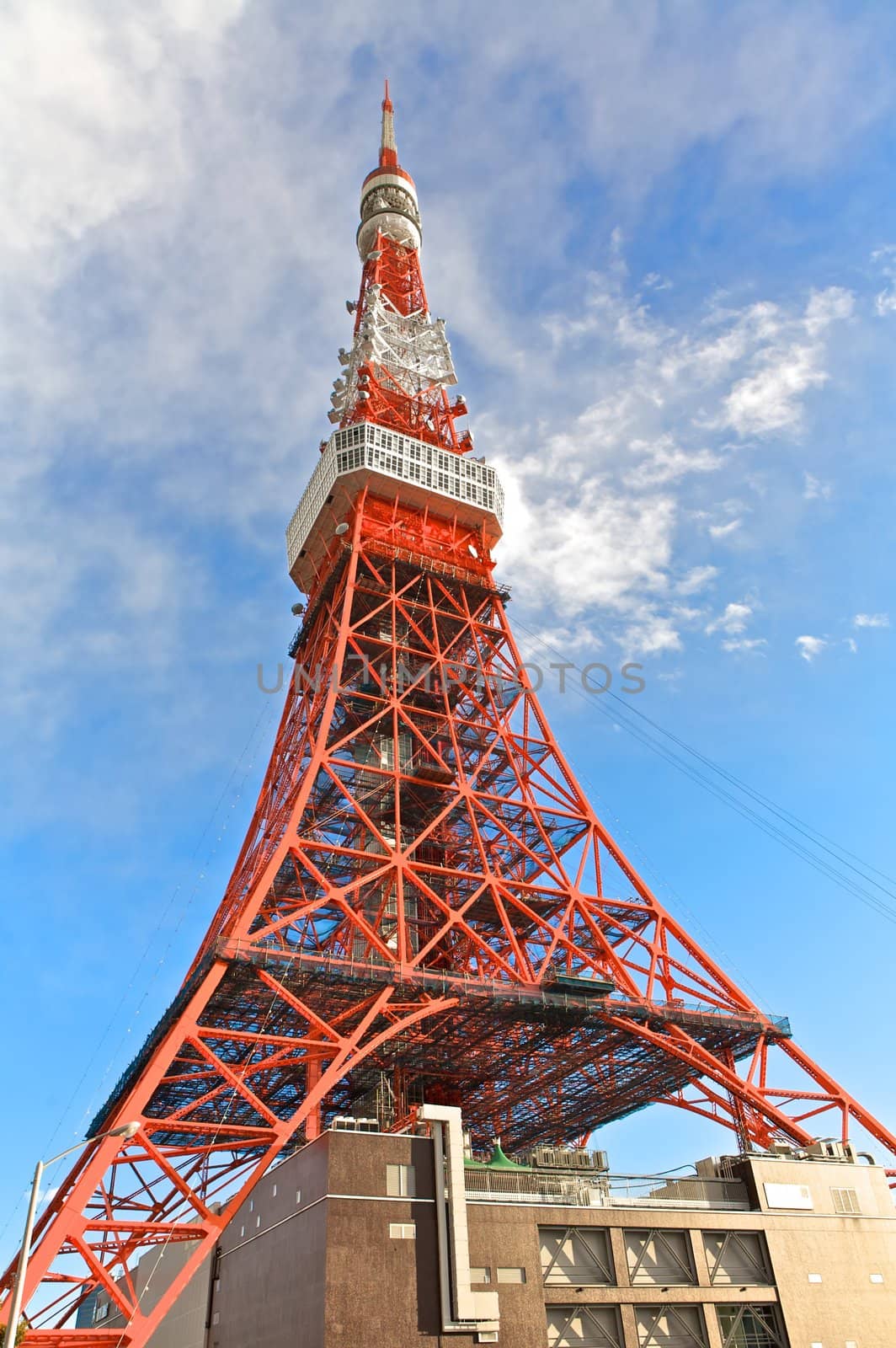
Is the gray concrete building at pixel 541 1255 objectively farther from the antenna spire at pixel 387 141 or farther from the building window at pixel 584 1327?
the antenna spire at pixel 387 141

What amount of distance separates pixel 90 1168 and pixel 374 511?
33.3 metres

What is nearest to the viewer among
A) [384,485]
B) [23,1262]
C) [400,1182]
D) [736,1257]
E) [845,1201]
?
[23,1262]

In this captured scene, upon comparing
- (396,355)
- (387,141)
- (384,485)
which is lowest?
(384,485)

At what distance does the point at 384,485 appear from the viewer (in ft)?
162

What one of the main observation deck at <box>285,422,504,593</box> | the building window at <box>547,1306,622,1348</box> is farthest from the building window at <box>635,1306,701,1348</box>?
the main observation deck at <box>285,422,504,593</box>

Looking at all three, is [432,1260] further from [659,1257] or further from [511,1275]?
[659,1257]

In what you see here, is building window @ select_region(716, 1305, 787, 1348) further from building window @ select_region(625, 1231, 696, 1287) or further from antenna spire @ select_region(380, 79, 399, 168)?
antenna spire @ select_region(380, 79, 399, 168)

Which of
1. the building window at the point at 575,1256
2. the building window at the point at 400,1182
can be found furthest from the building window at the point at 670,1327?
the building window at the point at 400,1182

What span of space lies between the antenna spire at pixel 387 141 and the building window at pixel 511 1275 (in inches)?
2615

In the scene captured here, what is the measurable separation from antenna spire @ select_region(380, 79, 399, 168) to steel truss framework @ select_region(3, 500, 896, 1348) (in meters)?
33.5

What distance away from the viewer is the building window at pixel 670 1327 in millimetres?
26172

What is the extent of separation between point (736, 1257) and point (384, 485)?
35.5 m

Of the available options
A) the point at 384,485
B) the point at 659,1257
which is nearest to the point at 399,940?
the point at 659,1257

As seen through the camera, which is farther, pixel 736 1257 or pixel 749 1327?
pixel 736 1257
